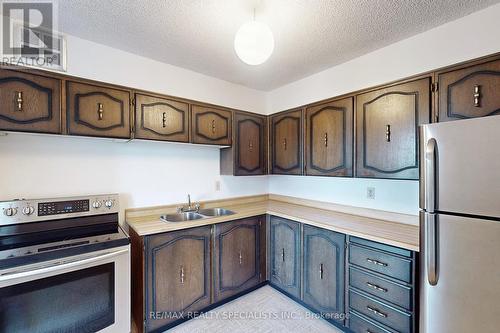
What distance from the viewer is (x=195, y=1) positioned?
1456 millimetres

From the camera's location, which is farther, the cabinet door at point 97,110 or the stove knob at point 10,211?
the cabinet door at point 97,110

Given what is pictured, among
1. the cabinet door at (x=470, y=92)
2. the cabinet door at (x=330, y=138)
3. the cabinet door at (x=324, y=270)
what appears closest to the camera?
the cabinet door at (x=470, y=92)

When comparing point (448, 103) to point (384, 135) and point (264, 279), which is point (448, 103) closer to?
point (384, 135)

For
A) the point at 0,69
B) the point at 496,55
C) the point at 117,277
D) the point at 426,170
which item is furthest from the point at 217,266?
the point at 496,55

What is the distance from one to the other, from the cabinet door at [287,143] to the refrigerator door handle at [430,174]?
1.30 m

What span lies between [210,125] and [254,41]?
123cm

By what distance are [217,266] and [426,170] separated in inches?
73.0

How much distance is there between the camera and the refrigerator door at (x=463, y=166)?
105 cm

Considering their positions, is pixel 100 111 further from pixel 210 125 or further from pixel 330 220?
pixel 330 220

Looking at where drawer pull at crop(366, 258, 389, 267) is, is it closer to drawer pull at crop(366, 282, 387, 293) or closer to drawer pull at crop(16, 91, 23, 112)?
drawer pull at crop(366, 282, 387, 293)

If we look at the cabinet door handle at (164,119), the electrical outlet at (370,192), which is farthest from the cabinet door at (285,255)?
the cabinet door handle at (164,119)

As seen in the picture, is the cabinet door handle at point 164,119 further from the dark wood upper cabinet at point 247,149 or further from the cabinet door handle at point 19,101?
the cabinet door handle at point 19,101

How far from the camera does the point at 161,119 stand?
207 cm

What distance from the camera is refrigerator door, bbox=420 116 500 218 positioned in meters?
1.05
